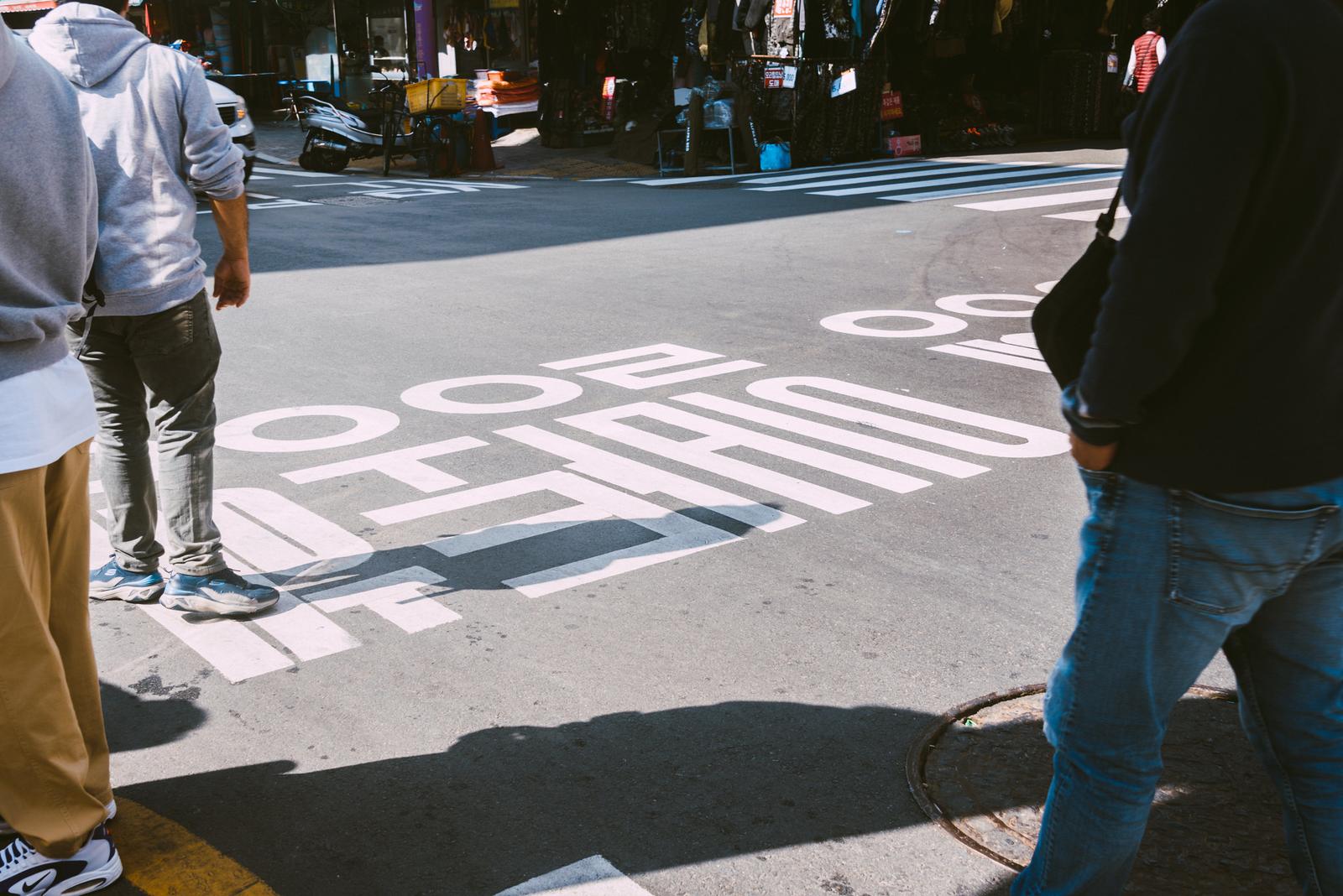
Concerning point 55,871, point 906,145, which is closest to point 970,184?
point 906,145

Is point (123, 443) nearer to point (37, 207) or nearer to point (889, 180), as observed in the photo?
point (37, 207)

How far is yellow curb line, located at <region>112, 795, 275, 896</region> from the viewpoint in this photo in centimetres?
269

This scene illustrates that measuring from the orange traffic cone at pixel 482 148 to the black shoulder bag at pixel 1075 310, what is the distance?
1848 cm

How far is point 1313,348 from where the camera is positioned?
1896mm

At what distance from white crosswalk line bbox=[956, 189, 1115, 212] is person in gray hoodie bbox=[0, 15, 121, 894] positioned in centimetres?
1256

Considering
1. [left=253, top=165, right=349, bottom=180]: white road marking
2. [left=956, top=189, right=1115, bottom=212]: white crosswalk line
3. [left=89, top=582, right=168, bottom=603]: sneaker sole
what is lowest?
[left=89, top=582, right=168, bottom=603]: sneaker sole

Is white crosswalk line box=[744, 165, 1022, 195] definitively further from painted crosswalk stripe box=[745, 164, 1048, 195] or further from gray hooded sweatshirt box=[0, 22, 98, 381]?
gray hooded sweatshirt box=[0, 22, 98, 381]

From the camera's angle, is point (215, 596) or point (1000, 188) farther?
point (1000, 188)

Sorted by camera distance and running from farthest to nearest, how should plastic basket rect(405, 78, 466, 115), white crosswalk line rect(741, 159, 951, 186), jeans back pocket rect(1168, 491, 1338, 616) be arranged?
plastic basket rect(405, 78, 466, 115) → white crosswalk line rect(741, 159, 951, 186) → jeans back pocket rect(1168, 491, 1338, 616)

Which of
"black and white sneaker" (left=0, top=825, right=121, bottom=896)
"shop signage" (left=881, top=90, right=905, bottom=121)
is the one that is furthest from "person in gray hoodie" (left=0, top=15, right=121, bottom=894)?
"shop signage" (left=881, top=90, right=905, bottom=121)

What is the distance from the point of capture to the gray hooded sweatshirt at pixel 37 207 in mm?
2395

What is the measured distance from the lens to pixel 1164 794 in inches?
118

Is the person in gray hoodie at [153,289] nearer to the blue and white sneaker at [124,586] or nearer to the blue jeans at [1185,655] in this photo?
the blue and white sneaker at [124,586]

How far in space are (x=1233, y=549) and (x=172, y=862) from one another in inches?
86.1
